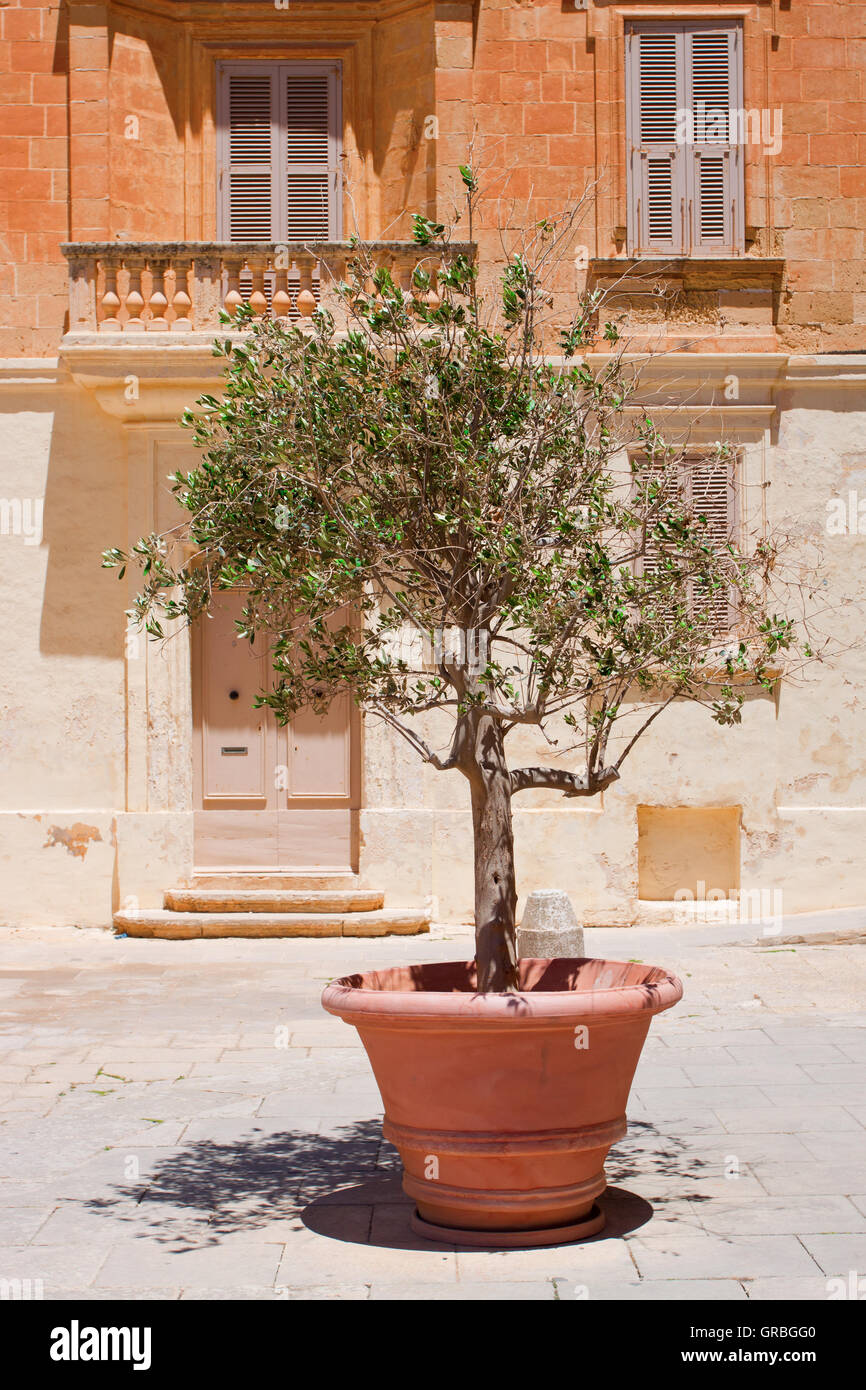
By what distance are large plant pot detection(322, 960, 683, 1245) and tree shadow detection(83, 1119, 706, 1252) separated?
0.57 ft

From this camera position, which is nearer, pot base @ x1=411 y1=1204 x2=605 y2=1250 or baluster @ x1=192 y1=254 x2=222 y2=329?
pot base @ x1=411 y1=1204 x2=605 y2=1250

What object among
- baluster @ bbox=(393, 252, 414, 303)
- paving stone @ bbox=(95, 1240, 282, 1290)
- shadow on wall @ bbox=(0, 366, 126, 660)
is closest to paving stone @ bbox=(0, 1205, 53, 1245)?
paving stone @ bbox=(95, 1240, 282, 1290)

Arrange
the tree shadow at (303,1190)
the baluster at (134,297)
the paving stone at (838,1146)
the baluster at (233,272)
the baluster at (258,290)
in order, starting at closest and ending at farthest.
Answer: the tree shadow at (303,1190) → the paving stone at (838,1146) → the baluster at (258,290) → the baluster at (134,297) → the baluster at (233,272)

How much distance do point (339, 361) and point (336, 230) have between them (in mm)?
8705

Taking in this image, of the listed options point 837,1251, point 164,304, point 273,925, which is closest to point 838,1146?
point 837,1251

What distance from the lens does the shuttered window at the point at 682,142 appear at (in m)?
13.3

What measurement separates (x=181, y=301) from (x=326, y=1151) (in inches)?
324

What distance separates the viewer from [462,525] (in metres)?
5.47

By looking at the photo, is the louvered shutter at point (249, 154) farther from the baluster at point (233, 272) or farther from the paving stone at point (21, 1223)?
the paving stone at point (21, 1223)

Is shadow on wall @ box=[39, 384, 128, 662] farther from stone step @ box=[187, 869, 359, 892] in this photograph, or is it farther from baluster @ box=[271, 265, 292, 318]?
stone step @ box=[187, 869, 359, 892]

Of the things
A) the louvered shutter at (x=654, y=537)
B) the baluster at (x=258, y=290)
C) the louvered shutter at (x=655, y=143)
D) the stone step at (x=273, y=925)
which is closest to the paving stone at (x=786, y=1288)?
the louvered shutter at (x=654, y=537)

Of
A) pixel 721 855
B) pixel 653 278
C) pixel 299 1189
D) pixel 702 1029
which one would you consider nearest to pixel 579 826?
pixel 721 855

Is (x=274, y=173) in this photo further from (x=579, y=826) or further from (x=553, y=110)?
(x=579, y=826)

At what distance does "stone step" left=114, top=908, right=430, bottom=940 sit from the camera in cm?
1250
